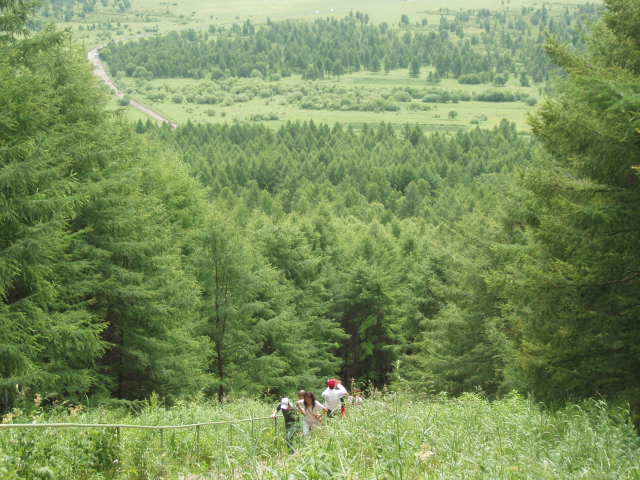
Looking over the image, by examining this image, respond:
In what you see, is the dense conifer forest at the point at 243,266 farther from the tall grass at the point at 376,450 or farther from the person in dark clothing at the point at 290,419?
the tall grass at the point at 376,450

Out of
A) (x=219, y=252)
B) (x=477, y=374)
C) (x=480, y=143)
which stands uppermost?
(x=219, y=252)

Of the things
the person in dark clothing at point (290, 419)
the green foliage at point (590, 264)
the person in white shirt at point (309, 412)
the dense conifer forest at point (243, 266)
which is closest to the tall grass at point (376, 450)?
the person in dark clothing at point (290, 419)

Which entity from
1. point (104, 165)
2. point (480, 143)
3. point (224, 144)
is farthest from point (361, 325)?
point (480, 143)

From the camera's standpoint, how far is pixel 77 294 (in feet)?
52.2

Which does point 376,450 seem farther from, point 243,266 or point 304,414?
point 243,266

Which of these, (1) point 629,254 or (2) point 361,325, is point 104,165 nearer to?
(1) point 629,254

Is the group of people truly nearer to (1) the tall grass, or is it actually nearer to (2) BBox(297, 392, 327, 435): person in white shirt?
(2) BBox(297, 392, 327, 435): person in white shirt

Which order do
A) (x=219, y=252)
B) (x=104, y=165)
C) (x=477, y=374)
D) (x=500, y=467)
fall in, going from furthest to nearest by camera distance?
(x=219, y=252), (x=477, y=374), (x=104, y=165), (x=500, y=467)

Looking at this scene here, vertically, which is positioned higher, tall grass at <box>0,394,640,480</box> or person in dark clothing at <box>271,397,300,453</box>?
tall grass at <box>0,394,640,480</box>

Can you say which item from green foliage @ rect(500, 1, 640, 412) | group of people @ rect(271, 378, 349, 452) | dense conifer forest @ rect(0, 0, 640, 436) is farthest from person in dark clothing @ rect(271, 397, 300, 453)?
green foliage @ rect(500, 1, 640, 412)

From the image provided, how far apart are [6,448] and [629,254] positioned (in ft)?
30.3

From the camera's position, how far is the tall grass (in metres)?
6.29

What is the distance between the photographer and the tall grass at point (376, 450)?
20.6 ft

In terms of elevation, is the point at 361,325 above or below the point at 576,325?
below
